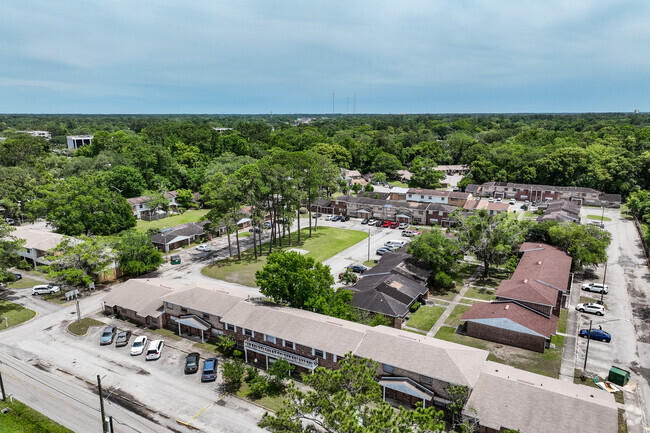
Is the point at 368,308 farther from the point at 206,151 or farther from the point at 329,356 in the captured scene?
the point at 206,151

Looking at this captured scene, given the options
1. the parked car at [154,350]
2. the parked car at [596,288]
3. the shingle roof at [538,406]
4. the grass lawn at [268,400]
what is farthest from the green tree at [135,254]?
the parked car at [596,288]

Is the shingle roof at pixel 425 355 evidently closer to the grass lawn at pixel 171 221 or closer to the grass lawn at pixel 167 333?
the grass lawn at pixel 167 333

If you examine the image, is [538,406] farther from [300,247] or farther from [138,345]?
[300,247]

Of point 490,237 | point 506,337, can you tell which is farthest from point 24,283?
point 490,237

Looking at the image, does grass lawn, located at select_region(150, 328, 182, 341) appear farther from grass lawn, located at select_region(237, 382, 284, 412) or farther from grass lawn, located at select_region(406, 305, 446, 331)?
grass lawn, located at select_region(406, 305, 446, 331)

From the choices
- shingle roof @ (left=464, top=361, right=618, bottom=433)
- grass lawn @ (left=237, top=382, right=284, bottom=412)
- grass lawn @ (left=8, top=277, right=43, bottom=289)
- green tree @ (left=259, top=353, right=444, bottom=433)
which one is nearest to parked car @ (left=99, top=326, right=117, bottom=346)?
grass lawn @ (left=237, top=382, right=284, bottom=412)
